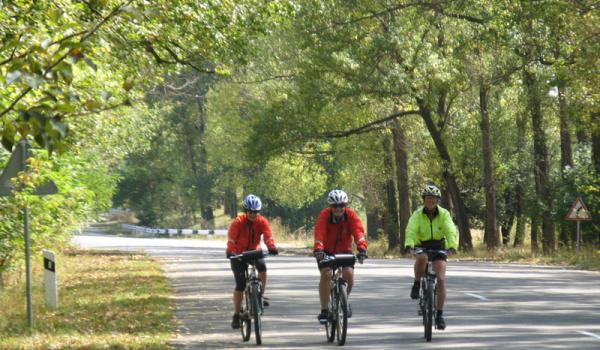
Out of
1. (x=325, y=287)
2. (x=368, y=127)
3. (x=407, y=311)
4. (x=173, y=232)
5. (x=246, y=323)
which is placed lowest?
(x=407, y=311)

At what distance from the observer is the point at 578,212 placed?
119 feet

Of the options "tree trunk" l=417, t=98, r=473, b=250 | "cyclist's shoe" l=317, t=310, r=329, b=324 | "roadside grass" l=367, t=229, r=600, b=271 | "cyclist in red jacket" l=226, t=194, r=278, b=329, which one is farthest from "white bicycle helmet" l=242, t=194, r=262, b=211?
"tree trunk" l=417, t=98, r=473, b=250

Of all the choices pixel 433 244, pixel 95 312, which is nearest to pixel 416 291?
pixel 433 244

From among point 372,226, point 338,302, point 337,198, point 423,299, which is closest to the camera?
point 338,302

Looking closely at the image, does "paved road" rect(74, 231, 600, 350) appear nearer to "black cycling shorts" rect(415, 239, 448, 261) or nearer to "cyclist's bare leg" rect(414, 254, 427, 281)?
"cyclist's bare leg" rect(414, 254, 427, 281)

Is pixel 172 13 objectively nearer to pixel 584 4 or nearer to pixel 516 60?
pixel 584 4

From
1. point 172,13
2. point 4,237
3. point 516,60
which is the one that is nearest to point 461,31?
point 516,60

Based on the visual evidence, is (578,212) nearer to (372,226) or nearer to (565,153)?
(565,153)

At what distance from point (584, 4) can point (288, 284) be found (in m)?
9.69

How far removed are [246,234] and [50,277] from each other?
578 cm

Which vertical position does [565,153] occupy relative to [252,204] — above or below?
above

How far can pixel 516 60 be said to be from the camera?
131 ft

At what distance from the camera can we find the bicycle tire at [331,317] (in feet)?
47.1

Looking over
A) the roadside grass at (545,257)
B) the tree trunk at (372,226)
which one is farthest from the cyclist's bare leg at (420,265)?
the tree trunk at (372,226)
